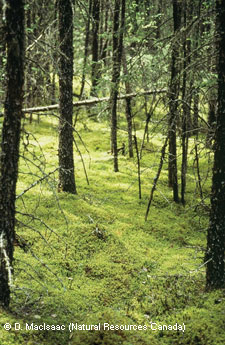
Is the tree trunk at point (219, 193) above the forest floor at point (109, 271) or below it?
above

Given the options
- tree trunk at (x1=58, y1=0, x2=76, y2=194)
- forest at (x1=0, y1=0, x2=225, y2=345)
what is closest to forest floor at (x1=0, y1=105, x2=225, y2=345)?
forest at (x1=0, y1=0, x2=225, y2=345)

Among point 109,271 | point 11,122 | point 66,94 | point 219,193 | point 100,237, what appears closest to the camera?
point 11,122

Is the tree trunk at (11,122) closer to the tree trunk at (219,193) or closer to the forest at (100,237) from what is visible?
the forest at (100,237)

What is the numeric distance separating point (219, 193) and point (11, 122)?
11.3ft

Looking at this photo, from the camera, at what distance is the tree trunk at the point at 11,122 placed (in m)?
3.78

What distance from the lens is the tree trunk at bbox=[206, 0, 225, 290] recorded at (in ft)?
17.0

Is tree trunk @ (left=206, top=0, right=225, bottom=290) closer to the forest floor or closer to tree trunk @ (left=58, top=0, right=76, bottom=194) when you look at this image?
the forest floor

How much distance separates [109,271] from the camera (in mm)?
7156

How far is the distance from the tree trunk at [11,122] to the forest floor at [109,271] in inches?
7.9

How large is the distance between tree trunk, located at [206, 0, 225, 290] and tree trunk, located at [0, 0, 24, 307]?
3108mm

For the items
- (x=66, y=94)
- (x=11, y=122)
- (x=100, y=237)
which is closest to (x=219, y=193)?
(x=11, y=122)

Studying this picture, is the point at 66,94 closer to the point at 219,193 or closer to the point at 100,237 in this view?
the point at 100,237

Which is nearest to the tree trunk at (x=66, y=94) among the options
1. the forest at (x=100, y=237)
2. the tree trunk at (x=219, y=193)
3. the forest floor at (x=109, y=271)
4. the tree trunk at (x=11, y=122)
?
Answer: the forest at (x=100, y=237)

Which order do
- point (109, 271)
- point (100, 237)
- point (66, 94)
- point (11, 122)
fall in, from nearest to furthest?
point (11, 122)
point (109, 271)
point (100, 237)
point (66, 94)
